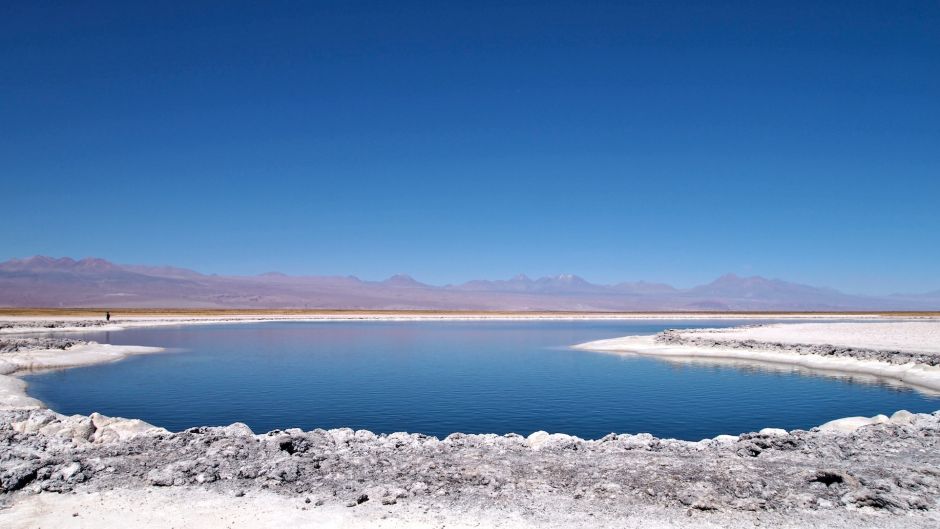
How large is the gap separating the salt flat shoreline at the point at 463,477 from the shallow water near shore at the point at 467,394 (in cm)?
395

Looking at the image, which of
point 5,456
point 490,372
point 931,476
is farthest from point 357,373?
point 931,476

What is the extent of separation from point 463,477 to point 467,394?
40.1 ft

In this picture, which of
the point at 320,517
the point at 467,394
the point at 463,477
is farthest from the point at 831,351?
the point at 320,517

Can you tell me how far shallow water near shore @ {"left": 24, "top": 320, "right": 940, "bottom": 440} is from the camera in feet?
56.2

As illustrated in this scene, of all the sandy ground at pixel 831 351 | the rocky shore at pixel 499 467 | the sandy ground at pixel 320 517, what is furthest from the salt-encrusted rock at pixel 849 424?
the sandy ground at pixel 831 351

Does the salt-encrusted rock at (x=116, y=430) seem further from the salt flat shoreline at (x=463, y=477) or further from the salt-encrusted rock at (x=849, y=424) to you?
the salt-encrusted rock at (x=849, y=424)

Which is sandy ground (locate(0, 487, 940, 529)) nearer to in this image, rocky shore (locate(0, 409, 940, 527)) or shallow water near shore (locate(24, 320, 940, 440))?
rocky shore (locate(0, 409, 940, 527))

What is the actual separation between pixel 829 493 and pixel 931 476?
203 cm

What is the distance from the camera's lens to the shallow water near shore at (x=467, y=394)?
17.1 m

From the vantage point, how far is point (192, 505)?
8594 millimetres

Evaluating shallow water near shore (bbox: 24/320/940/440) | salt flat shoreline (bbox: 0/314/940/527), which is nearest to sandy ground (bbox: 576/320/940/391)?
shallow water near shore (bbox: 24/320/940/440)

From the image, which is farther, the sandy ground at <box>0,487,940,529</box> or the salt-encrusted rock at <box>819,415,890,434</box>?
the salt-encrusted rock at <box>819,415,890,434</box>

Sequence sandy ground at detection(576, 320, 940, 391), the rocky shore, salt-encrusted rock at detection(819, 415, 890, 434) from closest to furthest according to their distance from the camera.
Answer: the rocky shore, salt-encrusted rock at detection(819, 415, 890, 434), sandy ground at detection(576, 320, 940, 391)

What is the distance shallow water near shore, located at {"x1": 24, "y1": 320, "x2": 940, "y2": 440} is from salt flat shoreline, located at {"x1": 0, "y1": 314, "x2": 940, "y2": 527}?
3.95 meters
